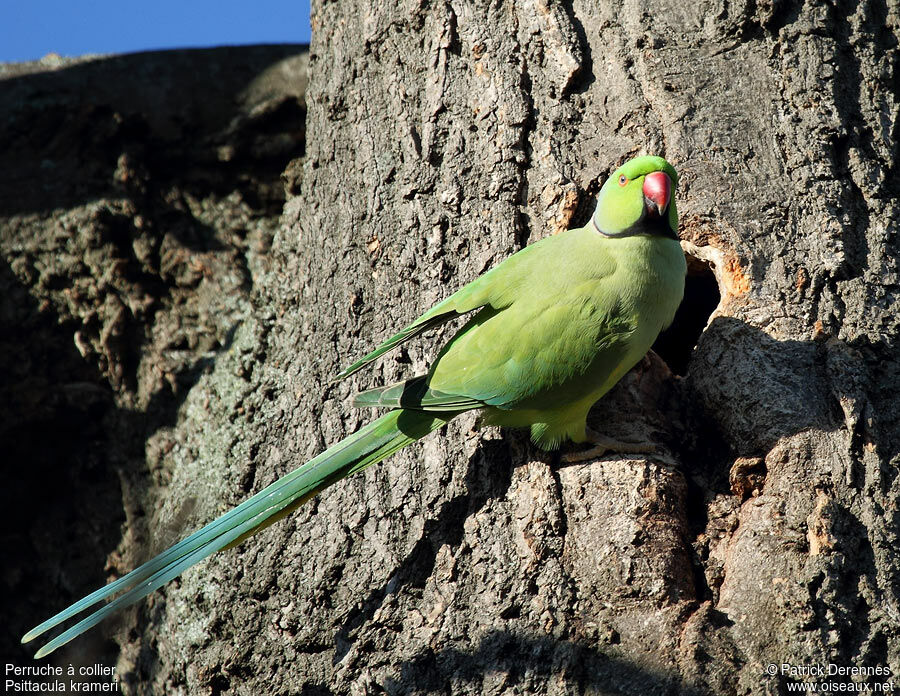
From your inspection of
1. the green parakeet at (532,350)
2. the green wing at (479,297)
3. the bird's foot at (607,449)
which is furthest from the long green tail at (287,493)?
the bird's foot at (607,449)

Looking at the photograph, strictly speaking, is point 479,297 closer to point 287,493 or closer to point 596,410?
point 596,410

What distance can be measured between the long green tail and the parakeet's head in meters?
0.90

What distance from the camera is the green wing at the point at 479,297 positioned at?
264 centimetres

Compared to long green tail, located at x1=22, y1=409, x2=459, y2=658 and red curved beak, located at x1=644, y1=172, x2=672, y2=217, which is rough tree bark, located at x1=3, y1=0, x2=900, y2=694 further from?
red curved beak, located at x1=644, y1=172, x2=672, y2=217

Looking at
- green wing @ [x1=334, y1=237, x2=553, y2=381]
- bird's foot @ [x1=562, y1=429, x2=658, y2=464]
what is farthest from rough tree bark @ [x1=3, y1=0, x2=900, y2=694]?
green wing @ [x1=334, y1=237, x2=553, y2=381]

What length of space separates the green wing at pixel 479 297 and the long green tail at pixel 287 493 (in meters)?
0.24

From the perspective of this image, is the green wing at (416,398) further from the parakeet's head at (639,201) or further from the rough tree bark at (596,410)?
the parakeet's head at (639,201)

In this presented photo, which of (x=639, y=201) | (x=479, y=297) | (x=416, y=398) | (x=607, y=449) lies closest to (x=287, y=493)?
(x=416, y=398)

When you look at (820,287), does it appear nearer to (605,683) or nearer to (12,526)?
(605,683)

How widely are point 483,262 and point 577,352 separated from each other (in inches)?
21.2

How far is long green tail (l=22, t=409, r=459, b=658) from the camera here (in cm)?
250

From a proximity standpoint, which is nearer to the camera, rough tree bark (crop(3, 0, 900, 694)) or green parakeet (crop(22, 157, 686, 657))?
rough tree bark (crop(3, 0, 900, 694))

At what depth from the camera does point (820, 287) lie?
2.65 metres

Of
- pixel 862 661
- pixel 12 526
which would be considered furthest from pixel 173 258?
pixel 862 661
